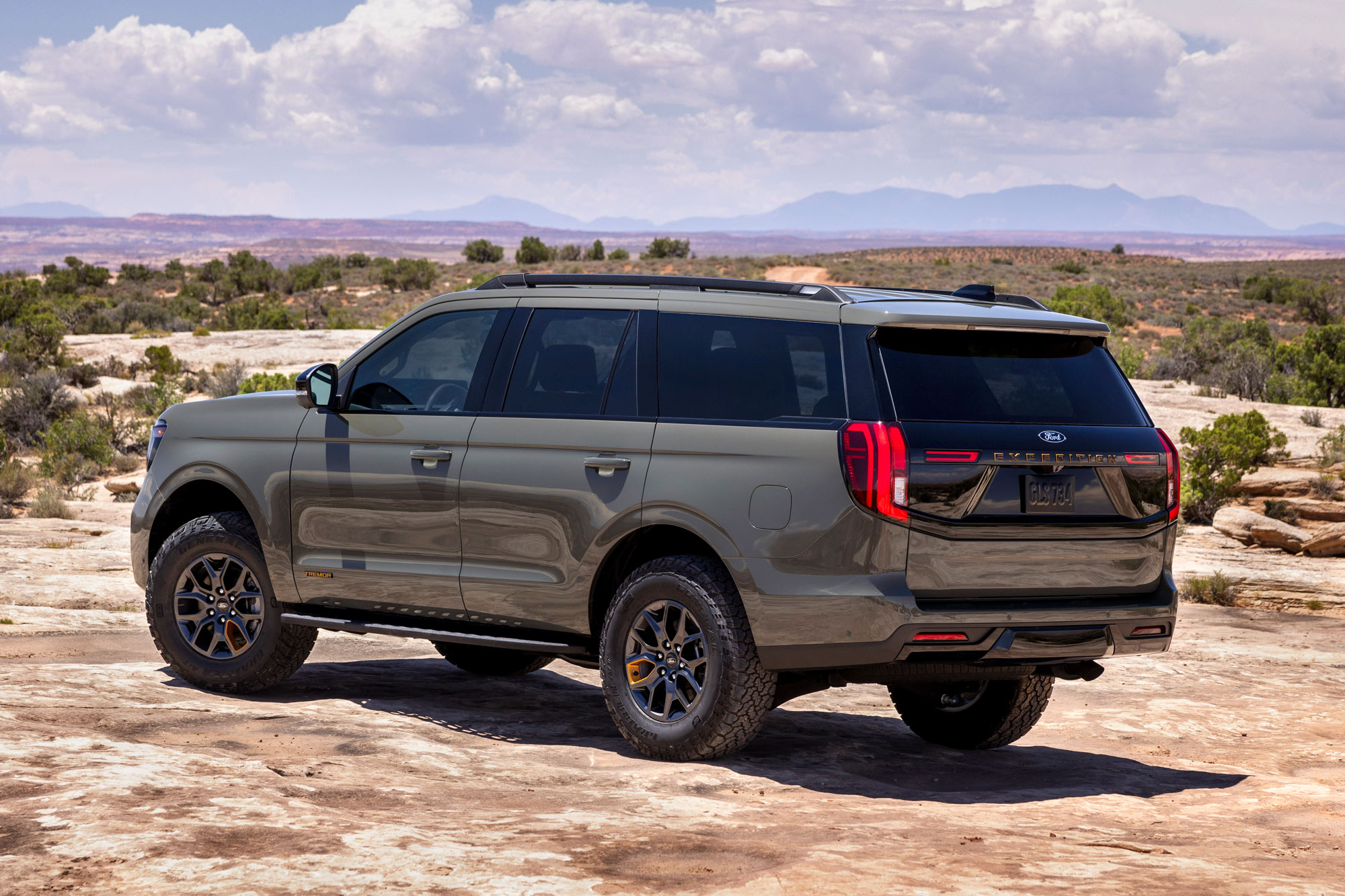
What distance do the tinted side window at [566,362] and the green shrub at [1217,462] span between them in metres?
11.8

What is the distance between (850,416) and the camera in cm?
534

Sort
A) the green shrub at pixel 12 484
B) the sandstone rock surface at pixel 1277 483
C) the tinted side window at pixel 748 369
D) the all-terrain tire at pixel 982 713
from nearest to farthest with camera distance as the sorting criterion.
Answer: the tinted side window at pixel 748 369
the all-terrain tire at pixel 982 713
the sandstone rock surface at pixel 1277 483
the green shrub at pixel 12 484

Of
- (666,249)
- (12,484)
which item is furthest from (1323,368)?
(666,249)

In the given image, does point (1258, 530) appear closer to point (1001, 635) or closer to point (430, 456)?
point (1001, 635)

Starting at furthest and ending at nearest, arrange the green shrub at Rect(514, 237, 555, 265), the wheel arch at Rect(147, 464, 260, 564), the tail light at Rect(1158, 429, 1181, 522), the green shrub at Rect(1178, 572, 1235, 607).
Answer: the green shrub at Rect(514, 237, 555, 265)
the green shrub at Rect(1178, 572, 1235, 607)
the wheel arch at Rect(147, 464, 260, 564)
the tail light at Rect(1158, 429, 1181, 522)

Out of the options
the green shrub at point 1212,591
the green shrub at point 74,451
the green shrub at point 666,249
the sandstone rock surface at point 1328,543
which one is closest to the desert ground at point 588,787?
the green shrub at point 1212,591

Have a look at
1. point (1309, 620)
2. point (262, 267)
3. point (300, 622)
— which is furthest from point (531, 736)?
point (262, 267)

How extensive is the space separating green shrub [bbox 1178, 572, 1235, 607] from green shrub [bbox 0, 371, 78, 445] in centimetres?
1803

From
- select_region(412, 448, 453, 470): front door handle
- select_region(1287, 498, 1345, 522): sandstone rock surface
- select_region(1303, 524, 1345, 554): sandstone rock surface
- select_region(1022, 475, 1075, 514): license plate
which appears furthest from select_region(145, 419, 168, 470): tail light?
select_region(1287, 498, 1345, 522): sandstone rock surface

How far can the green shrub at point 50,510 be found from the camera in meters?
15.7

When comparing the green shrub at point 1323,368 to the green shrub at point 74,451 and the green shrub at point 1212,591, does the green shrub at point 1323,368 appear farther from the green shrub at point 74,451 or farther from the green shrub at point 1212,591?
the green shrub at point 74,451

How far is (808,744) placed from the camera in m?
6.72

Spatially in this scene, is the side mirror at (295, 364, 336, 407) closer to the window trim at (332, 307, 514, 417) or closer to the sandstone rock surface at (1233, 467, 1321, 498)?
the window trim at (332, 307, 514, 417)

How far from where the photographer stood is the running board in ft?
20.4
